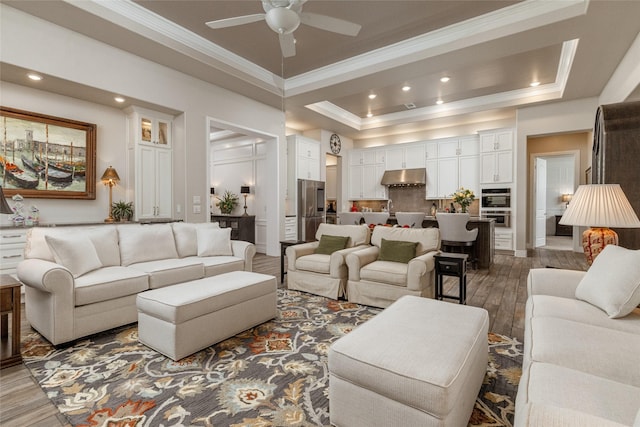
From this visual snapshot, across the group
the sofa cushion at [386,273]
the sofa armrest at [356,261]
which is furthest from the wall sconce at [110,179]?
the sofa cushion at [386,273]

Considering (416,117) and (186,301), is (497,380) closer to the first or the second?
(186,301)

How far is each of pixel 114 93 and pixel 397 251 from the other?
4.09 meters

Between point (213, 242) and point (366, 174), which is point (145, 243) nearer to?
point (213, 242)

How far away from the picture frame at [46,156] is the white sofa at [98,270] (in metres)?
1.32

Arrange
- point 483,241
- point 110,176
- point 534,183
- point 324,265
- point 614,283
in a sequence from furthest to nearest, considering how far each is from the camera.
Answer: point 534,183 → point 483,241 → point 110,176 → point 324,265 → point 614,283

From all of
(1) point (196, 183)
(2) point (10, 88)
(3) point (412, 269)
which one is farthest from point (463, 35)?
(2) point (10, 88)

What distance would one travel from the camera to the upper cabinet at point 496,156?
677cm

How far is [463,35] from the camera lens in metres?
3.93

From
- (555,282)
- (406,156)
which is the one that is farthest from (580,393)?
(406,156)

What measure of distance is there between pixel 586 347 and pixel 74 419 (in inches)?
100

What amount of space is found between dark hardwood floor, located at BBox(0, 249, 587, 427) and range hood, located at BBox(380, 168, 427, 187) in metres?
2.56

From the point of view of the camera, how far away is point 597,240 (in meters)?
2.51

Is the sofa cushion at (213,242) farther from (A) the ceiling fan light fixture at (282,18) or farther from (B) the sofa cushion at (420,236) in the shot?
(A) the ceiling fan light fixture at (282,18)

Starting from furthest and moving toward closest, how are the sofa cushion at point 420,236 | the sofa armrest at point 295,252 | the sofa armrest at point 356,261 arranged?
the sofa armrest at point 295,252, the sofa cushion at point 420,236, the sofa armrest at point 356,261
